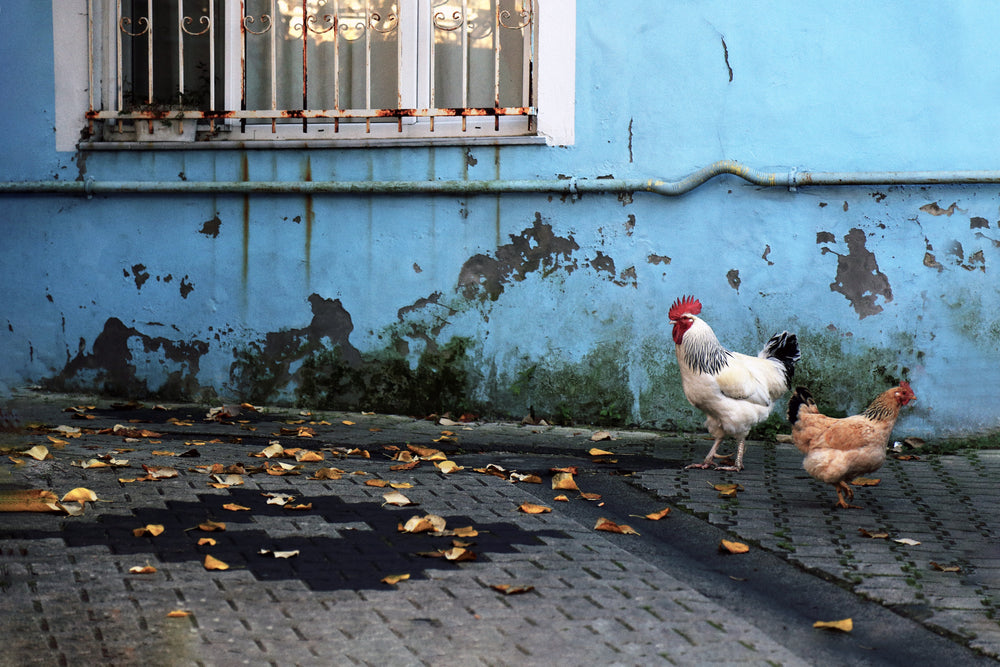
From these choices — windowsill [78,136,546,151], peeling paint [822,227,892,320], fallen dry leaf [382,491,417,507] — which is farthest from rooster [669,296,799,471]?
fallen dry leaf [382,491,417,507]

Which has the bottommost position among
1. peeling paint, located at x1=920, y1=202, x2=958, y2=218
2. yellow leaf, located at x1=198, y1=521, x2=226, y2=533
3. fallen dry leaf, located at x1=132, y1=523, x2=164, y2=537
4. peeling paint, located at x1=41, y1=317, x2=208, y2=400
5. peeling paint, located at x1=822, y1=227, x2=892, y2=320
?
yellow leaf, located at x1=198, y1=521, x2=226, y2=533

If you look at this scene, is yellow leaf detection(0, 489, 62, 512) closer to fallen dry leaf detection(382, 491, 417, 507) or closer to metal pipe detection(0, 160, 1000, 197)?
fallen dry leaf detection(382, 491, 417, 507)

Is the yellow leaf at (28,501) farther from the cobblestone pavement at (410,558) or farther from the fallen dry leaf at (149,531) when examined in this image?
the fallen dry leaf at (149,531)

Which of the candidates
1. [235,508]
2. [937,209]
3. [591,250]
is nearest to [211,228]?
[591,250]

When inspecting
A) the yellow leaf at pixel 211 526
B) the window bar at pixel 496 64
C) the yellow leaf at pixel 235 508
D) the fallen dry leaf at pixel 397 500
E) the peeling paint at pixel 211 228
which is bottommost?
the fallen dry leaf at pixel 397 500

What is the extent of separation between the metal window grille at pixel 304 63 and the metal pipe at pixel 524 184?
431 millimetres

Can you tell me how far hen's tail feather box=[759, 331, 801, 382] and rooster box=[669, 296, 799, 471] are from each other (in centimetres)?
2

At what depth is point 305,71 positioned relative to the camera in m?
7.17

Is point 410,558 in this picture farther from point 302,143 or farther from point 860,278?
point 302,143

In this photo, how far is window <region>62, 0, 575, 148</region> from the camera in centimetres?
721

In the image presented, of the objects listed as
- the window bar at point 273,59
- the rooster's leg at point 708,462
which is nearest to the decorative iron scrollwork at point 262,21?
the window bar at point 273,59

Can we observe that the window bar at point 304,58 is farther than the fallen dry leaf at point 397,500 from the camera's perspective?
Yes

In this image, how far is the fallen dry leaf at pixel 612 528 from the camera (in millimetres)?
4555

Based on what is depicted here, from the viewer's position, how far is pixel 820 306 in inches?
261
